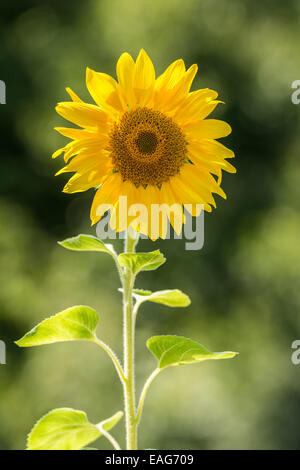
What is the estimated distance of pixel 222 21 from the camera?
446 cm

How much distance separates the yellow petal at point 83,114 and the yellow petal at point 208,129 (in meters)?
0.12

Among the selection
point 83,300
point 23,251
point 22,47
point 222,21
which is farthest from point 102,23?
point 83,300

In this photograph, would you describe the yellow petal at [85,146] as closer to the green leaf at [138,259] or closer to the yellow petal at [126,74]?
the yellow petal at [126,74]

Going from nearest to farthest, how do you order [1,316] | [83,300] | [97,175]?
[97,175], [83,300], [1,316]

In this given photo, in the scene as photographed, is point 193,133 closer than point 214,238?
Yes

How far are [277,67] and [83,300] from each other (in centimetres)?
220

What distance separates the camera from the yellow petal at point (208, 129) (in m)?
0.76

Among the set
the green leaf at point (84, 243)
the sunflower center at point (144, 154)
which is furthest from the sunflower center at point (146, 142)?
the green leaf at point (84, 243)

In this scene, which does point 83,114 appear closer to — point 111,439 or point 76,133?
point 76,133

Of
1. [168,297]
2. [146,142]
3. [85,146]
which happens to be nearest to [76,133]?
[85,146]

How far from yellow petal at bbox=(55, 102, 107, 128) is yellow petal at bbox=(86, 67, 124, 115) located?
0.04ft

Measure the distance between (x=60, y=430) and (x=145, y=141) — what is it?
423mm

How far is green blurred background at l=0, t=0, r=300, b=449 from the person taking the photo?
356 centimetres

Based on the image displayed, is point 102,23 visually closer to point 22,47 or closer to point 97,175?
point 22,47
